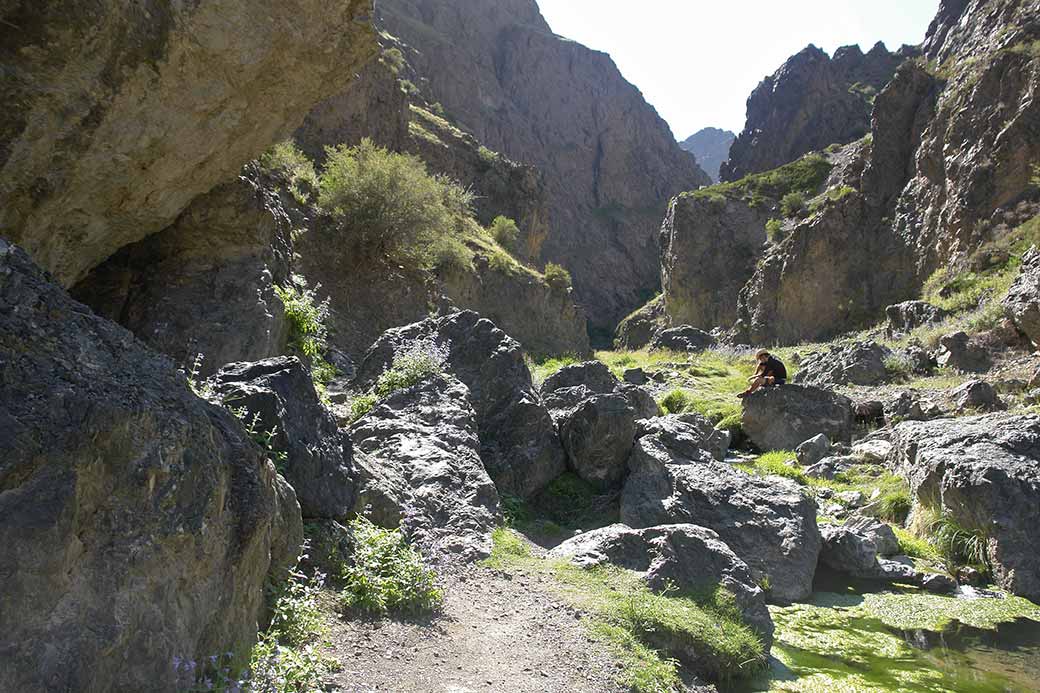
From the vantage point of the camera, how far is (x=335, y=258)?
16719 mm

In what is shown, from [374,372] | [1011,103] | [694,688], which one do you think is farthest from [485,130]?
[694,688]

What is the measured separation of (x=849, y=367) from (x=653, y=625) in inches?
540

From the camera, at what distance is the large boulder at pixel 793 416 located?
1301cm

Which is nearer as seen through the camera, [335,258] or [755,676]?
[755,676]

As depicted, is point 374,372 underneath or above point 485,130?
underneath

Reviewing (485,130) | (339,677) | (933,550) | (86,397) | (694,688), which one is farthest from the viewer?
(485,130)

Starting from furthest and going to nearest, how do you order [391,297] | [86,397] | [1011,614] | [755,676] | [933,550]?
[391,297]
[933,550]
[1011,614]
[755,676]
[86,397]

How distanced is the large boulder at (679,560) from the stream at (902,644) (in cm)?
45

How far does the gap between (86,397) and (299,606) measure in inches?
67.0

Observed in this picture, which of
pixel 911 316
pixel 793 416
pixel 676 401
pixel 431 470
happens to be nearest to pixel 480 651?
pixel 431 470

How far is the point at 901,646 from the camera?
5965 millimetres

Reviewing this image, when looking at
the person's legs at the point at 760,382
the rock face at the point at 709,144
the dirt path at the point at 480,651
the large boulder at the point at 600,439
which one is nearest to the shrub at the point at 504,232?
the person's legs at the point at 760,382

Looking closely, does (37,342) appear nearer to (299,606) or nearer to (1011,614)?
(299,606)

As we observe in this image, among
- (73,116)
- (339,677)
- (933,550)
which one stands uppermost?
(73,116)
